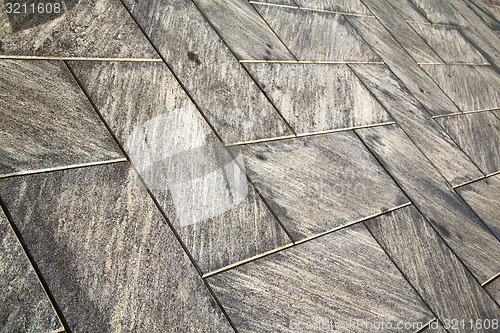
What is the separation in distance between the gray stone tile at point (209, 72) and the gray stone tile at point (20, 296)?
1474 millimetres

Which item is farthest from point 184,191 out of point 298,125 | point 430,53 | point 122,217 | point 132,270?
point 430,53

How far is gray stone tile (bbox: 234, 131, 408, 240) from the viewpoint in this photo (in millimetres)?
2736

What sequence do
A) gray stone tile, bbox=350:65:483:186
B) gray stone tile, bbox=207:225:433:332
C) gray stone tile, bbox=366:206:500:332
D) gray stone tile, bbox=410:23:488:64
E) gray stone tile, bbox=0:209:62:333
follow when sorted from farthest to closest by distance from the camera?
1. gray stone tile, bbox=410:23:488:64
2. gray stone tile, bbox=350:65:483:186
3. gray stone tile, bbox=366:206:500:332
4. gray stone tile, bbox=207:225:433:332
5. gray stone tile, bbox=0:209:62:333

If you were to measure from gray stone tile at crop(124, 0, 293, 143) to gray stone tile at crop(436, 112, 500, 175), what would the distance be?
2.21m

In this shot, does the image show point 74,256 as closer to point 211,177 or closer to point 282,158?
point 211,177

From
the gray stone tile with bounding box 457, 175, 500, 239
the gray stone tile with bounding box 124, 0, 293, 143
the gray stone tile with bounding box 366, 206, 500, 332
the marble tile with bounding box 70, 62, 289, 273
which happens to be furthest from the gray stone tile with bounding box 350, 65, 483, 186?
the marble tile with bounding box 70, 62, 289, 273

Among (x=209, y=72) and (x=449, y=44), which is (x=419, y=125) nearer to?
(x=209, y=72)

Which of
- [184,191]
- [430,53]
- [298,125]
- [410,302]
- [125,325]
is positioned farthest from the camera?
[430,53]

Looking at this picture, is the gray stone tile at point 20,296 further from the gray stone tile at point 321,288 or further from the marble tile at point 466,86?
the marble tile at point 466,86

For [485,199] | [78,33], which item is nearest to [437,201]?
[485,199]

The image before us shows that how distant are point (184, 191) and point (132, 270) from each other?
60 cm

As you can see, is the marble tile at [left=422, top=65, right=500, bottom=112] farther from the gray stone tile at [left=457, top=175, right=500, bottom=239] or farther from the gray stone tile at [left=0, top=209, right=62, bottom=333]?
the gray stone tile at [left=0, top=209, right=62, bottom=333]

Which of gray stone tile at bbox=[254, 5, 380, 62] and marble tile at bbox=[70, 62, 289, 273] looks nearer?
marble tile at bbox=[70, 62, 289, 273]

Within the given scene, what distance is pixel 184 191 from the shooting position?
2.48 metres
